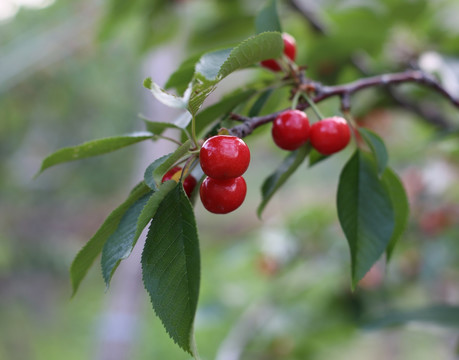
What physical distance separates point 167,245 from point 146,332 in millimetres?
5729

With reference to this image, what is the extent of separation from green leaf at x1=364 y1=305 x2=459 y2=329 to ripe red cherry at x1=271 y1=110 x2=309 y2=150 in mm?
556

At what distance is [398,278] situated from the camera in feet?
6.26

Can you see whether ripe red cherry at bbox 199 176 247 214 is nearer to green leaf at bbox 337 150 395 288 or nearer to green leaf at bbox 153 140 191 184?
green leaf at bbox 153 140 191 184

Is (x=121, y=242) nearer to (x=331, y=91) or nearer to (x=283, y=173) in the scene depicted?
(x=283, y=173)

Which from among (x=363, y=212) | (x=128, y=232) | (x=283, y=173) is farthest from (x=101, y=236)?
(x=363, y=212)

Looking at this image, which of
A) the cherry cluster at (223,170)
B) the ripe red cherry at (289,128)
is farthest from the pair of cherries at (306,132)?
the cherry cluster at (223,170)

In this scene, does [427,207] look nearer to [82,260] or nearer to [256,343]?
[256,343]

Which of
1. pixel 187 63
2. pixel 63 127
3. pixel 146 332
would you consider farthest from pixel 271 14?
pixel 63 127

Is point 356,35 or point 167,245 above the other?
point 167,245

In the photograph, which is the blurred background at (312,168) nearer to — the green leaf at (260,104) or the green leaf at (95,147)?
the green leaf at (260,104)

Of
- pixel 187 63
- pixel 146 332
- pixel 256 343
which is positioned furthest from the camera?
pixel 146 332

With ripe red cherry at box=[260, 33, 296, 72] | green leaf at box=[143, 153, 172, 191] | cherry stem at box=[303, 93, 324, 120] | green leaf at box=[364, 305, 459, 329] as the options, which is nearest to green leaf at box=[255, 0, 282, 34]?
ripe red cherry at box=[260, 33, 296, 72]

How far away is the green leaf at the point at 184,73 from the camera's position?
0.73 m

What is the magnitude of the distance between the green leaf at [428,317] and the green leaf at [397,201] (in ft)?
0.99
